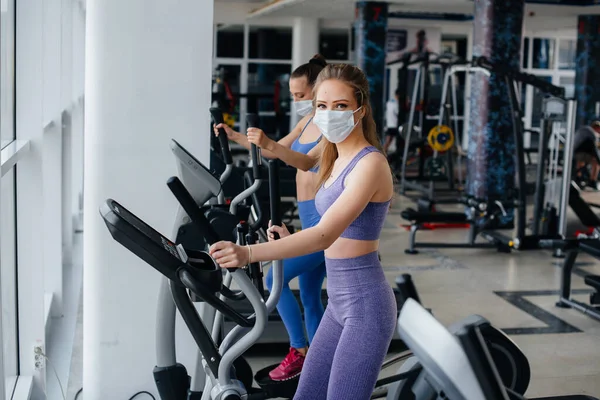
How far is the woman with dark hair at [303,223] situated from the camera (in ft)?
10.9

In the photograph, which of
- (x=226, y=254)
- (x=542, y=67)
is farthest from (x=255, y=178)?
(x=542, y=67)

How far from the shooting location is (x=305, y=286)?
3.46 m

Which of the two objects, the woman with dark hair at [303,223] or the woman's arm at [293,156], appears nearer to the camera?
the woman's arm at [293,156]

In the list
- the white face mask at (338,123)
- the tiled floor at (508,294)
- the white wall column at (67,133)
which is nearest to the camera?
the white face mask at (338,123)

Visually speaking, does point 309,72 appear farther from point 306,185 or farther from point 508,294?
point 508,294

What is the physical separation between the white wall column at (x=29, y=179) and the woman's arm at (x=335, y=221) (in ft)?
6.52

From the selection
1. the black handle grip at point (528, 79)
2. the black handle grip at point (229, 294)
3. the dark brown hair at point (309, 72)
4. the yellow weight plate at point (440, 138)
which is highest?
the black handle grip at point (528, 79)

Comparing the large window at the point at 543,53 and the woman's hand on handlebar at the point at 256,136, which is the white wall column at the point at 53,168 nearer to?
the woman's hand on handlebar at the point at 256,136

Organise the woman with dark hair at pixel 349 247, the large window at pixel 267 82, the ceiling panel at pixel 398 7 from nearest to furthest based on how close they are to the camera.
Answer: the woman with dark hair at pixel 349 247 < the ceiling panel at pixel 398 7 < the large window at pixel 267 82

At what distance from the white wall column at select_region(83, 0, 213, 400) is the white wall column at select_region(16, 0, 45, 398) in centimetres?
55

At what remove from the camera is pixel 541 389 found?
3.98m

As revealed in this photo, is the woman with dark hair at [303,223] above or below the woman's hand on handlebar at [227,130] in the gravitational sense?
below

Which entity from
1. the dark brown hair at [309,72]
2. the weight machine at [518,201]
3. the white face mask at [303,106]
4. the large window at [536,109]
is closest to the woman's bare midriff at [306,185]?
the white face mask at [303,106]

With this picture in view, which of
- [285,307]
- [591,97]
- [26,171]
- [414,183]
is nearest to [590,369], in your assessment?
[285,307]
